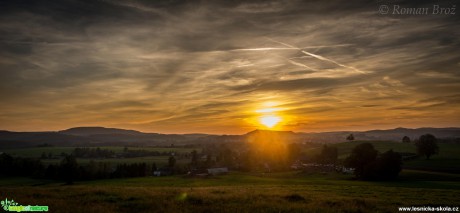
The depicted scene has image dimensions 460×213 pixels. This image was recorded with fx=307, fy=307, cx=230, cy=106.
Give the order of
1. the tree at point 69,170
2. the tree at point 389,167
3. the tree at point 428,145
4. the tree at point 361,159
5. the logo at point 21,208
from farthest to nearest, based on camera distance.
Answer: the tree at point 428,145 < the tree at point 69,170 < the tree at point 361,159 < the tree at point 389,167 < the logo at point 21,208

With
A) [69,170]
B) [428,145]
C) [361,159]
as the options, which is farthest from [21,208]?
[428,145]

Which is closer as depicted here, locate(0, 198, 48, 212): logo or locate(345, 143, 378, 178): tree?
locate(0, 198, 48, 212): logo

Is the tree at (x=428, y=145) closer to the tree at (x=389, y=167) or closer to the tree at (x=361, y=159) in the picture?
the tree at (x=361, y=159)

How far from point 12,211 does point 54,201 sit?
287 centimetres

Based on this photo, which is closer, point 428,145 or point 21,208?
point 21,208

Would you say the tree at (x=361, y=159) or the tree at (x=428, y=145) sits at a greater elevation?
the tree at (x=428, y=145)

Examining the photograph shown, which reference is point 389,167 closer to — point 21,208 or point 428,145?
point 428,145

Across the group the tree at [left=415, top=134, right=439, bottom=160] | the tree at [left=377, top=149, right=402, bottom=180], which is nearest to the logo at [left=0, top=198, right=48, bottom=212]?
the tree at [left=377, top=149, right=402, bottom=180]

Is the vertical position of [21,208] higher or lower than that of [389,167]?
higher

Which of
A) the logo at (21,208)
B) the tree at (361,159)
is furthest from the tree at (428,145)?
the logo at (21,208)

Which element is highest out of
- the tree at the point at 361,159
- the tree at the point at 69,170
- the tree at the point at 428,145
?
the tree at the point at 428,145

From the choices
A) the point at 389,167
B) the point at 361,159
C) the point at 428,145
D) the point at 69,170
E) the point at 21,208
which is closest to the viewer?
the point at 21,208

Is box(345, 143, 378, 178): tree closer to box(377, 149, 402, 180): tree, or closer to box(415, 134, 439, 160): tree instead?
box(377, 149, 402, 180): tree

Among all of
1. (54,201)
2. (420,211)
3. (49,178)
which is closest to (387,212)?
(420,211)
